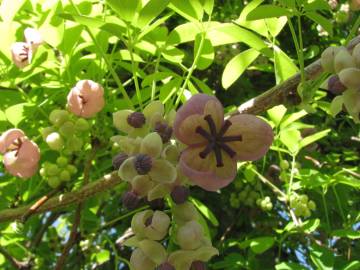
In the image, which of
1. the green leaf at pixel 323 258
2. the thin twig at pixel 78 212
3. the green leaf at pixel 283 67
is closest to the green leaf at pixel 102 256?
the thin twig at pixel 78 212

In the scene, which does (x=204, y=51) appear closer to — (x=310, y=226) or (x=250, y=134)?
(x=250, y=134)

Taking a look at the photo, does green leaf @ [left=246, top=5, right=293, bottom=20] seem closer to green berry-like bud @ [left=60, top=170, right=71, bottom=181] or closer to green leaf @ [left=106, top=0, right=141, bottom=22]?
green leaf @ [left=106, top=0, right=141, bottom=22]

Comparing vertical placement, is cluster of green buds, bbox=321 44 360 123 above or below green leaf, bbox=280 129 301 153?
above

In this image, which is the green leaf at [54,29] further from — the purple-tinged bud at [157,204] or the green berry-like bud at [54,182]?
the purple-tinged bud at [157,204]

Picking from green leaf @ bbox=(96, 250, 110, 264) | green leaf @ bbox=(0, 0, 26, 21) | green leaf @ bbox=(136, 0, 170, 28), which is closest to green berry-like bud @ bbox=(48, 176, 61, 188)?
green leaf @ bbox=(0, 0, 26, 21)

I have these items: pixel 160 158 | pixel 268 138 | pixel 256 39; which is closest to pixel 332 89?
pixel 268 138

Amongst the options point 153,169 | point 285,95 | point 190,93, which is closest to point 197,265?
Answer: point 153,169
